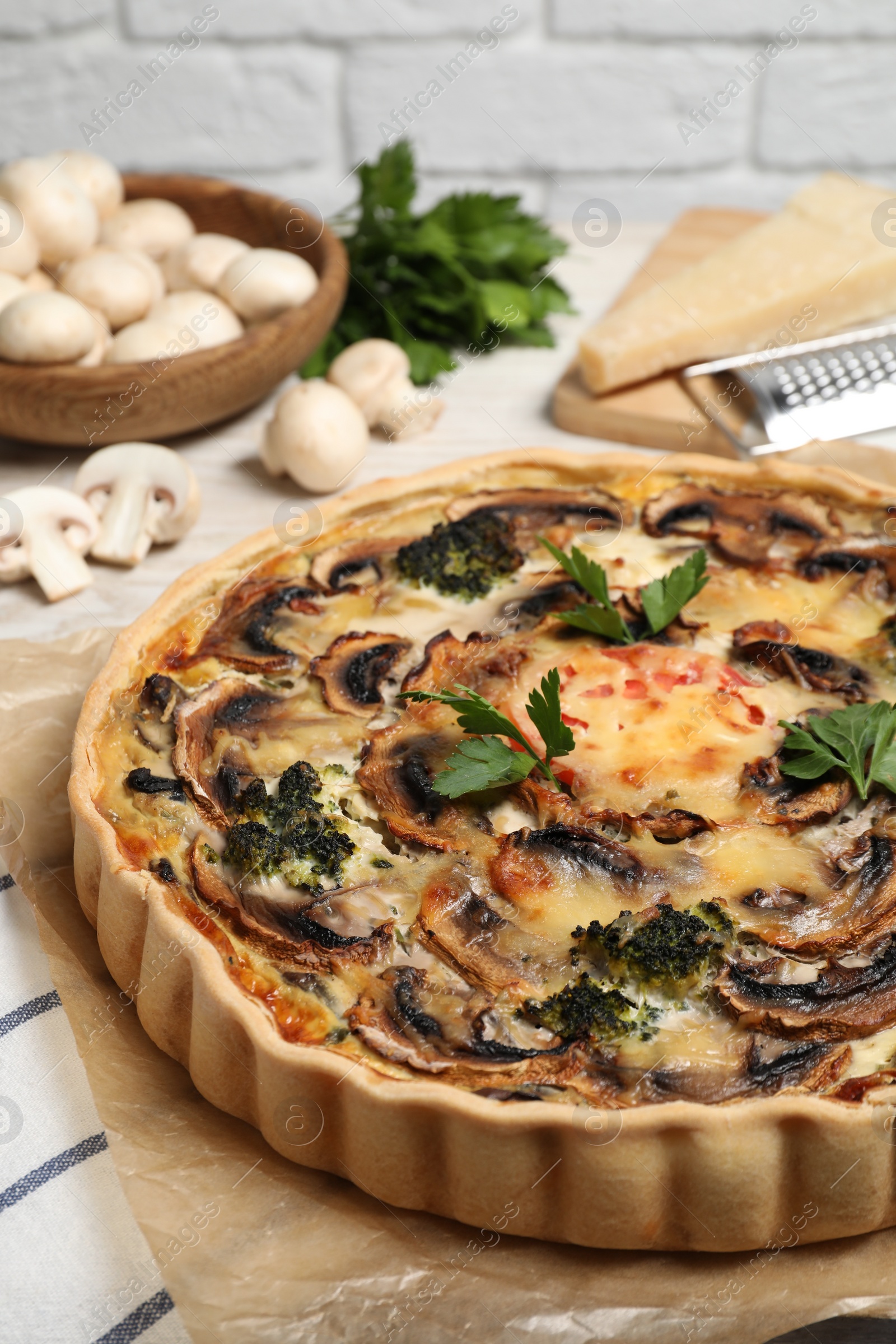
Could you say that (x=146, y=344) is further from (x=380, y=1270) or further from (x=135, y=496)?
(x=380, y=1270)

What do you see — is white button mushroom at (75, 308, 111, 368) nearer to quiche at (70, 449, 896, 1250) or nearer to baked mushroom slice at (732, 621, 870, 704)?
quiche at (70, 449, 896, 1250)

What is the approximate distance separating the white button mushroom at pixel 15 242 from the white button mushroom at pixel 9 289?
0.16 ft

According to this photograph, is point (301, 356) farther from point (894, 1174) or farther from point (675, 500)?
point (894, 1174)

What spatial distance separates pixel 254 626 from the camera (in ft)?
10.4

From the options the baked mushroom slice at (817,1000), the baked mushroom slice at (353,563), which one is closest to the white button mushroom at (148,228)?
the baked mushroom slice at (353,563)

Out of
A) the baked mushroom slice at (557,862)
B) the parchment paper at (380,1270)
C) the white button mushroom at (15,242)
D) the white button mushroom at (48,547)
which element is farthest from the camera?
the white button mushroom at (15,242)

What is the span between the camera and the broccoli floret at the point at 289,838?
100 inches

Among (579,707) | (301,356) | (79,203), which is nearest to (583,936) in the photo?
(579,707)

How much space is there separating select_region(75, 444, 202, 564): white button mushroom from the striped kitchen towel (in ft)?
5.29

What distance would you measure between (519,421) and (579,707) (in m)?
2.11

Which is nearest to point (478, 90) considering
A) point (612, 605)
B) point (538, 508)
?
point (538, 508)

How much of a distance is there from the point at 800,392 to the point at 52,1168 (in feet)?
11.0

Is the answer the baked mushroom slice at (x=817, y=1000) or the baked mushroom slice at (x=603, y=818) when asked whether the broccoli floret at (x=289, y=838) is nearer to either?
the baked mushroom slice at (x=603, y=818)

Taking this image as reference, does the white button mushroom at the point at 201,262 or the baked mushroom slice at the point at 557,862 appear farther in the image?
the white button mushroom at the point at 201,262
